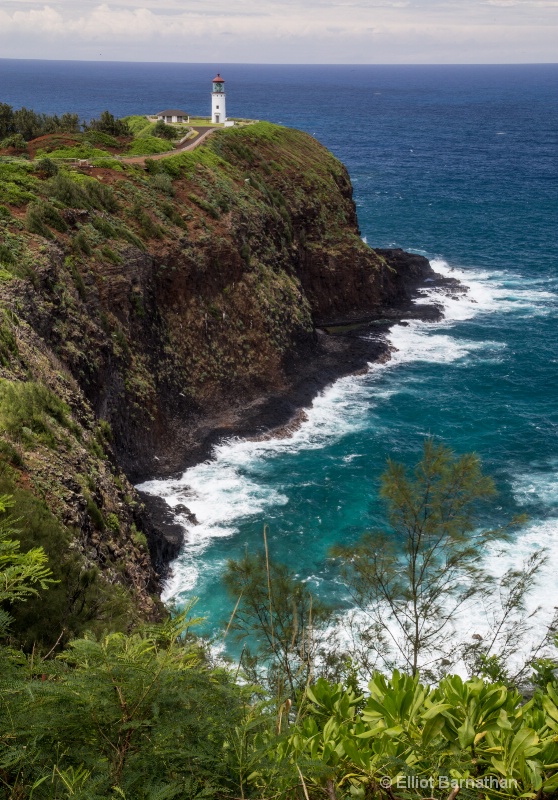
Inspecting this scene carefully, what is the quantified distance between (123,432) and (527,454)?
2332 cm

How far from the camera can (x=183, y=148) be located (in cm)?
5984

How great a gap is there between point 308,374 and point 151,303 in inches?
506

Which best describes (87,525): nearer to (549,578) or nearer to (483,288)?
(549,578)

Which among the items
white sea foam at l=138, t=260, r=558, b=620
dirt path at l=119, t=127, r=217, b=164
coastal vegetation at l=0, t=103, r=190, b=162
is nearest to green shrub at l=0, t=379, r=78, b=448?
white sea foam at l=138, t=260, r=558, b=620

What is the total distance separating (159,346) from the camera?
142 ft

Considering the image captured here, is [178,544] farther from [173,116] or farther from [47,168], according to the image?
[173,116]

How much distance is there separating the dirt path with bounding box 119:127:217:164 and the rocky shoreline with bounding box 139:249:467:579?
1768 centimetres

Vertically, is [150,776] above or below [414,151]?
below

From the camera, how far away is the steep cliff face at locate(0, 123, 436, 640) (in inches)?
1002

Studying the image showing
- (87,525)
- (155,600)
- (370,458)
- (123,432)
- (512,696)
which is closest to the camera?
(512,696)

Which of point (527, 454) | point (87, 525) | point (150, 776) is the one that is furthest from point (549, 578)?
point (150, 776)

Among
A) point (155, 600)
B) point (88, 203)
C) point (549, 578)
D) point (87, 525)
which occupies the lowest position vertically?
point (549, 578)

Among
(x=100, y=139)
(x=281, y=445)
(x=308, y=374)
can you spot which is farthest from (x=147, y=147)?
(x=281, y=445)

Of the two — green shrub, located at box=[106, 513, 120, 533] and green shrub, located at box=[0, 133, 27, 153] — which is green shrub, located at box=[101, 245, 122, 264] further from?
green shrub, located at box=[106, 513, 120, 533]
